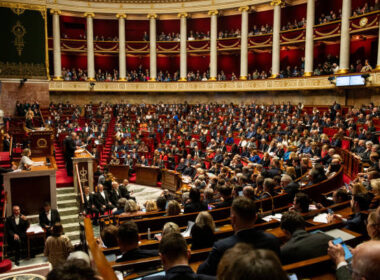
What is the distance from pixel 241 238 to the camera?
8.48 ft

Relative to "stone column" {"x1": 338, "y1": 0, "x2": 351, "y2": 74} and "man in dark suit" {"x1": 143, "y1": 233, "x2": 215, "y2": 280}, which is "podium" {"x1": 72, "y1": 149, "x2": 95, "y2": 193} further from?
"stone column" {"x1": 338, "y1": 0, "x2": 351, "y2": 74}

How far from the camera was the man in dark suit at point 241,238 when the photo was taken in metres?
2.55

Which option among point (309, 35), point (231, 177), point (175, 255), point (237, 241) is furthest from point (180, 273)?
point (309, 35)

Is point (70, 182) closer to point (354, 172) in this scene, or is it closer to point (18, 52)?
point (354, 172)

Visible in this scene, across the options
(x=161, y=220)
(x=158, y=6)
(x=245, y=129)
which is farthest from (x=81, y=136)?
(x=158, y=6)

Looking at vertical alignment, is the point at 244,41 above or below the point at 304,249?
above

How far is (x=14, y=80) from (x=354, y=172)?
1851 cm

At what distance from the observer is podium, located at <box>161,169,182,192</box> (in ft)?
41.2

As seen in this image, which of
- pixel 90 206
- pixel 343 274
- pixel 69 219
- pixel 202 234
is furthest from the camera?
pixel 69 219

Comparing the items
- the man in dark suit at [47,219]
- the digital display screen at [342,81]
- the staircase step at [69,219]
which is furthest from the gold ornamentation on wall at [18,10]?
the digital display screen at [342,81]

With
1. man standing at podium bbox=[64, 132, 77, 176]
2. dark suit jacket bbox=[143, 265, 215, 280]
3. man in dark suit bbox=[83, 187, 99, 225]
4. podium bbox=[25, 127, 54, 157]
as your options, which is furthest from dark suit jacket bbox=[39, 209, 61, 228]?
dark suit jacket bbox=[143, 265, 215, 280]

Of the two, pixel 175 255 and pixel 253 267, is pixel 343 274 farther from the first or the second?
pixel 253 267

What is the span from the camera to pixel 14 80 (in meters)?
18.9

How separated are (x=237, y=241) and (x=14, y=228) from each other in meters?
6.73
